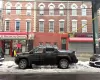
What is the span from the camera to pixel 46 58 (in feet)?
59.5

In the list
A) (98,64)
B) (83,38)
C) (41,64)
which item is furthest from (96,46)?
(83,38)

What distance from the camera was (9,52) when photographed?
137 feet

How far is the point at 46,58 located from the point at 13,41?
82.4 ft

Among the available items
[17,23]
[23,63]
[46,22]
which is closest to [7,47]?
[17,23]

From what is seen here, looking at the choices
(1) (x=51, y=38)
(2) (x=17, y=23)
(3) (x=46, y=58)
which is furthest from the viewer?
(2) (x=17, y=23)

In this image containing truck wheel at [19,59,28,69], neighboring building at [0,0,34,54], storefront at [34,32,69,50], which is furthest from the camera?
storefront at [34,32,69,50]

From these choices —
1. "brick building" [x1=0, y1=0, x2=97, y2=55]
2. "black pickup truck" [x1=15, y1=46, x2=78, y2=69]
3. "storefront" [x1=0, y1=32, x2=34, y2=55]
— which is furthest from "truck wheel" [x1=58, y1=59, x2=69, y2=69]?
"brick building" [x1=0, y1=0, x2=97, y2=55]

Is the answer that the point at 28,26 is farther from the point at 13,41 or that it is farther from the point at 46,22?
the point at 13,41

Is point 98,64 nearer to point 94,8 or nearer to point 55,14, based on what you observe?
point 94,8

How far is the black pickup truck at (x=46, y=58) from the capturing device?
18.0 m

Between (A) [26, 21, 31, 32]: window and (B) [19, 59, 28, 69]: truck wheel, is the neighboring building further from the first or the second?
(B) [19, 59, 28, 69]: truck wheel

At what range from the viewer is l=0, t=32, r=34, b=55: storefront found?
130 ft

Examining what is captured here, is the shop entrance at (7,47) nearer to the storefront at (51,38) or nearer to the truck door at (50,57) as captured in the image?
the storefront at (51,38)

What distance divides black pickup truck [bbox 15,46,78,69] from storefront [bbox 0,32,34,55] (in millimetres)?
21811
